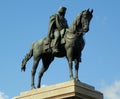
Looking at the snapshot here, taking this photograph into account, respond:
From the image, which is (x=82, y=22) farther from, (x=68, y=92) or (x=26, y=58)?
(x=26, y=58)

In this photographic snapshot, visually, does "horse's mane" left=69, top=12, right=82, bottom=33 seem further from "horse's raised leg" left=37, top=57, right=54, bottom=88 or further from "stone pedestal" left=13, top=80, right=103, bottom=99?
"stone pedestal" left=13, top=80, right=103, bottom=99

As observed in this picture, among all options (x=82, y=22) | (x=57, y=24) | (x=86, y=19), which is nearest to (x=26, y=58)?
(x=57, y=24)

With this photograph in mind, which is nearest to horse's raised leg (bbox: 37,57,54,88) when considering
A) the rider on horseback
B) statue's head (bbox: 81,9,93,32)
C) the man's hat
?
the rider on horseback

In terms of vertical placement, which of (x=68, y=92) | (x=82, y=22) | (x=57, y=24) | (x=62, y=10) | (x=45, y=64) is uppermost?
(x=62, y=10)

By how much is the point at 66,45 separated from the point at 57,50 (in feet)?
2.17

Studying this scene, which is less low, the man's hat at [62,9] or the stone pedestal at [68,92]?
the man's hat at [62,9]

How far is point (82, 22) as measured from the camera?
24.5 metres

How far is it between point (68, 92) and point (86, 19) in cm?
354

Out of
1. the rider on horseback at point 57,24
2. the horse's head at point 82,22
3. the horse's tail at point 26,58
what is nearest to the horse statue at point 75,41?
the horse's head at point 82,22

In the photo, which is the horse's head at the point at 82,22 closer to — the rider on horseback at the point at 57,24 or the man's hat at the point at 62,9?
the rider on horseback at the point at 57,24

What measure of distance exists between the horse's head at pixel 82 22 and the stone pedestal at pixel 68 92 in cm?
260

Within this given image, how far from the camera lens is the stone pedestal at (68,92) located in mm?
23250

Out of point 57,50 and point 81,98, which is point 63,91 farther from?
point 57,50

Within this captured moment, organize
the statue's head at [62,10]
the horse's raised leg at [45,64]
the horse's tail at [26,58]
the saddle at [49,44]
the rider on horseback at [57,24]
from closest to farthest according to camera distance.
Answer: the saddle at [49,44], the rider on horseback at [57,24], the statue's head at [62,10], the horse's raised leg at [45,64], the horse's tail at [26,58]
